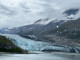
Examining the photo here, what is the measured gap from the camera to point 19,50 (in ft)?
570

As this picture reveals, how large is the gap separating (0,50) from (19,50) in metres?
14.6

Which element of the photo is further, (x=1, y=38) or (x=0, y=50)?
(x=1, y=38)

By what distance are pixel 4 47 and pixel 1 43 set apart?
3.25m

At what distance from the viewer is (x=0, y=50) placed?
165 m

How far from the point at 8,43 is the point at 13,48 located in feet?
15.9

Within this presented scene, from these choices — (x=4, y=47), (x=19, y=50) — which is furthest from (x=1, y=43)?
(x=19, y=50)

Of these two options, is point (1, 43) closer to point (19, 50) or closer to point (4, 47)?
point (4, 47)

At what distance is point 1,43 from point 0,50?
4584 mm

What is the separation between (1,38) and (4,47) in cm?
1169

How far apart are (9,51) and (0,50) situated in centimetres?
583

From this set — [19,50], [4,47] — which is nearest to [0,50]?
[4,47]

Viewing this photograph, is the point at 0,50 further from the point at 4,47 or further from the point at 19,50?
the point at 19,50

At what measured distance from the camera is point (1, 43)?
16575cm

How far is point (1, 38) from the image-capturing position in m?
176
